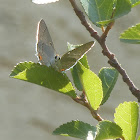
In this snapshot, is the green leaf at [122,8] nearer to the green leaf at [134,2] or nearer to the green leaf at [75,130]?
the green leaf at [134,2]

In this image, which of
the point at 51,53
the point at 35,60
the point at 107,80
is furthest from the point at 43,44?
the point at 35,60

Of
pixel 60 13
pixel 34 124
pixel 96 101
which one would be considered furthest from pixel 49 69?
pixel 60 13

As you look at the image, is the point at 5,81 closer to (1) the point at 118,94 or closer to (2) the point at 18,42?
(2) the point at 18,42

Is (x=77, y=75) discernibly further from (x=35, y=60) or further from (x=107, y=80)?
(x=35, y=60)

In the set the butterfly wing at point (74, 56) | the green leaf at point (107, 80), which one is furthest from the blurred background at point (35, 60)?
the butterfly wing at point (74, 56)

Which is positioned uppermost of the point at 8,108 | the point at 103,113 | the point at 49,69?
the point at 49,69

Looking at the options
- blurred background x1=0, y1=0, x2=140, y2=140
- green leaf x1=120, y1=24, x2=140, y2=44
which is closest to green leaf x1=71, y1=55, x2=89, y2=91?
green leaf x1=120, y1=24, x2=140, y2=44
